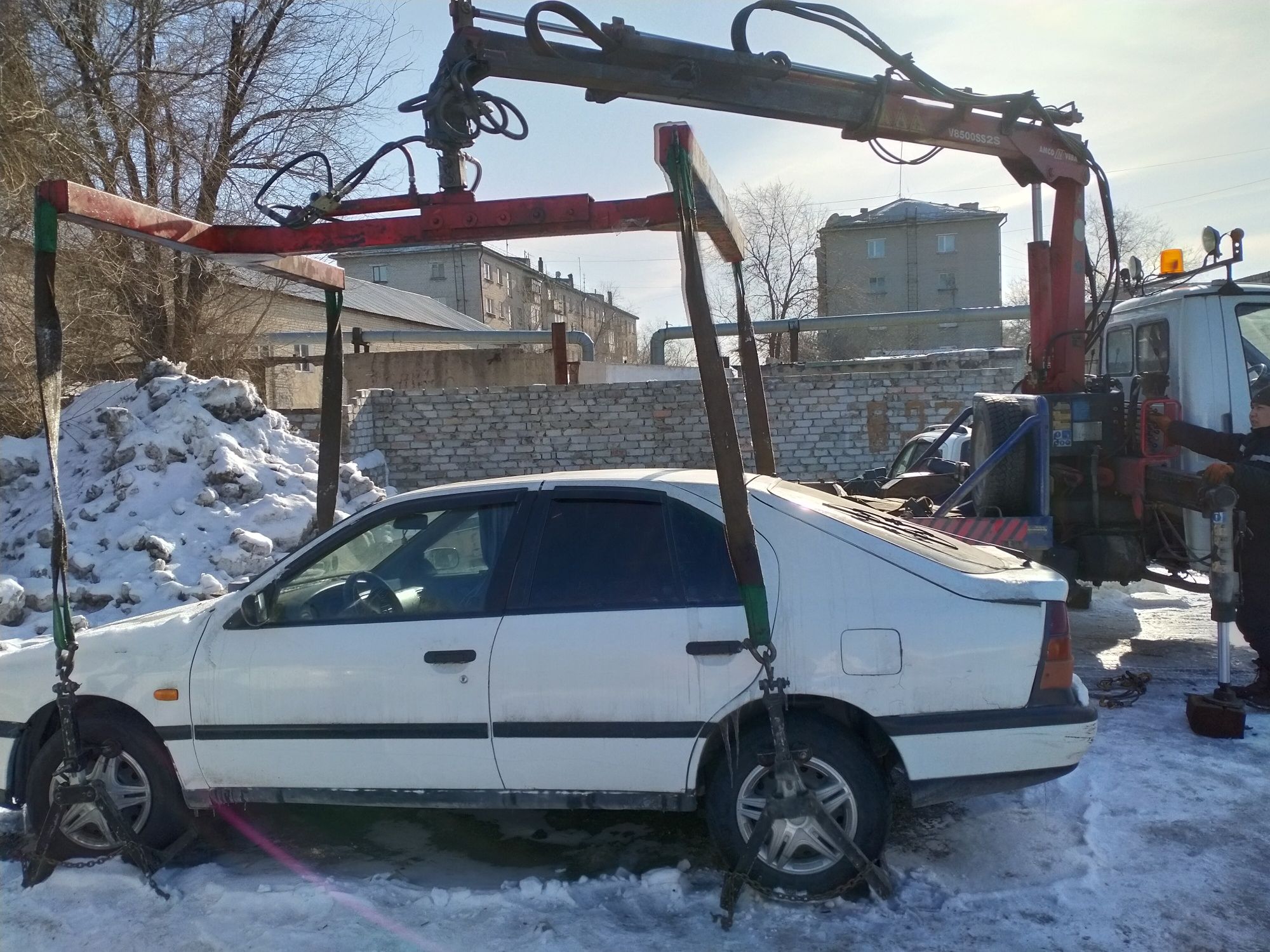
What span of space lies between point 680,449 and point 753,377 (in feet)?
25.5

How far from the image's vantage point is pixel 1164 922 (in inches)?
127

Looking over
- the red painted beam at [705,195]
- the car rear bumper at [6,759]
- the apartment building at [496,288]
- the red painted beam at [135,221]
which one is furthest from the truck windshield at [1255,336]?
the apartment building at [496,288]

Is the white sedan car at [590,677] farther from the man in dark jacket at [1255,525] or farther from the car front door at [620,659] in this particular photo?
the man in dark jacket at [1255,525]

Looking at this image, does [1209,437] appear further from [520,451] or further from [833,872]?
[520,451]

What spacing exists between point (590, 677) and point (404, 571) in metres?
1.06

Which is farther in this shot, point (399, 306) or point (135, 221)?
point (399, 306)

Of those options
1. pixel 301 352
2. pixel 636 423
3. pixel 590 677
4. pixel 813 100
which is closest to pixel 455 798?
pixel 590 677

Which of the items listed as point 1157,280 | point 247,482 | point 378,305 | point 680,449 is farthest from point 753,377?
point 378,305

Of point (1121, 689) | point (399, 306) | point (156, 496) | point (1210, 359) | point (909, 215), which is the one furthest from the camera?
point (909, 215)

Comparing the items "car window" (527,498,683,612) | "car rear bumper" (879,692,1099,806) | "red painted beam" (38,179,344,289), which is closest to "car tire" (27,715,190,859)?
"car window" (527,498,683,612)

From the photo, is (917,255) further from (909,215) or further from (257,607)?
(257,607)

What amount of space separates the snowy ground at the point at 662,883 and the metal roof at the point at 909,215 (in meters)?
51.9

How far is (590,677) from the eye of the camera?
A: 3.45 m

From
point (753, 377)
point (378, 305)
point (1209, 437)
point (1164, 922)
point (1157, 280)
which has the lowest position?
point (1164, 922)
